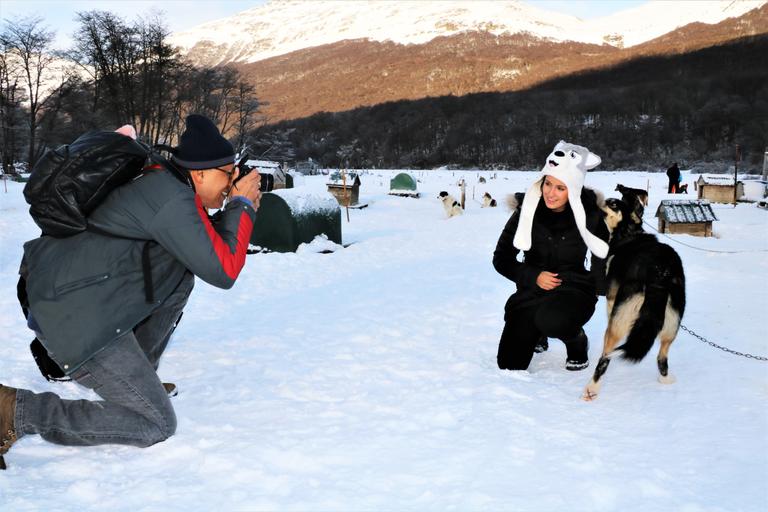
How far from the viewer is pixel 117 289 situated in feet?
7.30

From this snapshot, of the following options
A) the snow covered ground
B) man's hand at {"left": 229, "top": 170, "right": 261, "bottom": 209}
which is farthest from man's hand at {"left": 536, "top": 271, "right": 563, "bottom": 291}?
man's hand at {"left": 229, "top": 170, "right": 261, "bottom": 209}

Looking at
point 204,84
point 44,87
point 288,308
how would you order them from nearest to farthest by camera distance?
point 288,308, point 44,87, point 204,84

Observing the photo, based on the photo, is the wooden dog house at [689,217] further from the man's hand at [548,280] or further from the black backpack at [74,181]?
the black backpack at [74,181]

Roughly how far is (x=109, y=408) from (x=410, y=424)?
145 centimetres

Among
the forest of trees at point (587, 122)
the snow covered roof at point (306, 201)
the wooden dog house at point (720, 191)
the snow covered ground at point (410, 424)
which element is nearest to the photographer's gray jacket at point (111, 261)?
the snow covered ground at point (410, 424)

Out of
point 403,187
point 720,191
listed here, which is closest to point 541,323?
point 720,191

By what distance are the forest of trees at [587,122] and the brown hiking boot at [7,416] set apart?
5795cm

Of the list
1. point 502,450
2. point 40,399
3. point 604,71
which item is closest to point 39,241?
point 40,399

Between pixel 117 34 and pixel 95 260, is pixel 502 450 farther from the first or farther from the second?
pixel 117 34

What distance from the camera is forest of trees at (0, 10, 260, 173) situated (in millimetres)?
29516

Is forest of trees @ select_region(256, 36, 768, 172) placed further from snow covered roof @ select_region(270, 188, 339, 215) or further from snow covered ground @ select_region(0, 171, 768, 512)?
snow covered ground @ select_region(0, 171, 768, 512)

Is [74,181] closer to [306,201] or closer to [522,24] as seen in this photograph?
[306,201]

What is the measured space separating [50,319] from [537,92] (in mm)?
98410

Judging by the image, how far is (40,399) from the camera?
223 centimetres
